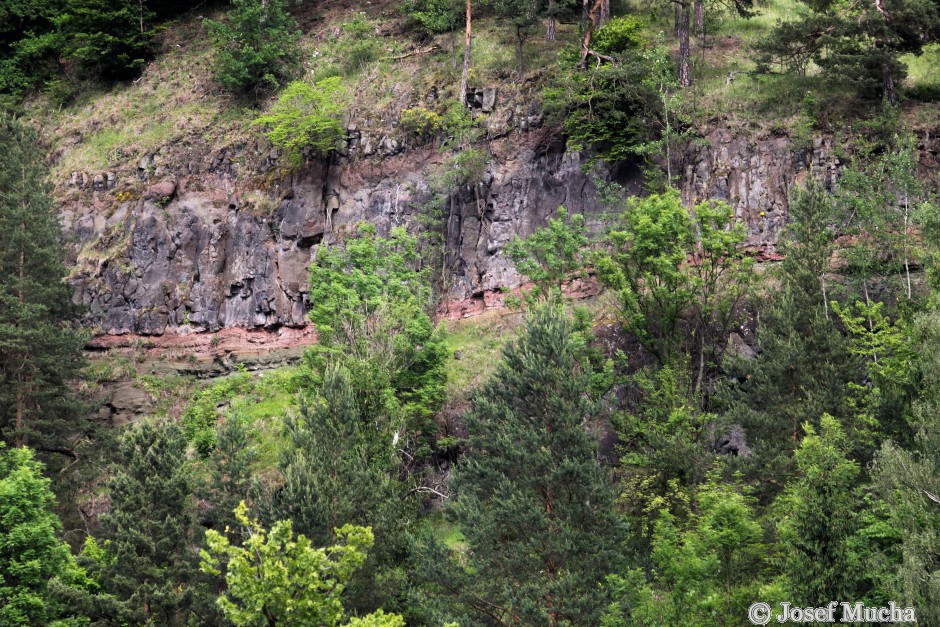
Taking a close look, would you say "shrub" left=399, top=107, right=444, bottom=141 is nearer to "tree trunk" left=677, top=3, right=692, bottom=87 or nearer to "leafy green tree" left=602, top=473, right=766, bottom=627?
"tree trunk" left=677, top=3, right=692, bottom=87

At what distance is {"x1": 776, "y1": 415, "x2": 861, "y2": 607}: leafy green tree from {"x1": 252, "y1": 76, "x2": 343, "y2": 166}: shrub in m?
30.3

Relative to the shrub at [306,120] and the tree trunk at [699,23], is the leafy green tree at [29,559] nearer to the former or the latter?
the shrub at [306,120]

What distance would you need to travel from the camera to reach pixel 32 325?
34.6m

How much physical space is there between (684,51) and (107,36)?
111ft

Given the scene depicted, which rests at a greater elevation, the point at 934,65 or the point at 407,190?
the point at 934,65

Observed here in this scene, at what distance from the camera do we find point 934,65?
39469mm

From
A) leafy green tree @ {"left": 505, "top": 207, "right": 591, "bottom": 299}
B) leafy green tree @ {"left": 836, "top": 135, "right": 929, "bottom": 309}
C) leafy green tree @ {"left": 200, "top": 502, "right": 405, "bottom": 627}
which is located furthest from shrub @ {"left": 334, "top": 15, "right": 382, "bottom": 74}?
leafy green tree @ {"left": 200, "top": 502, "right": 405, "bottom": 627}

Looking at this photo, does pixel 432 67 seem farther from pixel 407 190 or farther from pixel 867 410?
pixel 867 410

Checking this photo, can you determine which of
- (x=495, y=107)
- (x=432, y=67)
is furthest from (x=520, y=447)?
(x=432, y=67)

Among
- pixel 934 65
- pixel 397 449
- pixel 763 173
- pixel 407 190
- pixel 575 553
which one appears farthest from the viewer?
pixel 407 190

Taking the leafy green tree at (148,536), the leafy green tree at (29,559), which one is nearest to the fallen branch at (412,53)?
the leafy green tree at (148,536)

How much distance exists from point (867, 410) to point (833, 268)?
27.4 ft

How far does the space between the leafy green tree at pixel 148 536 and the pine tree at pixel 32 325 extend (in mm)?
7761

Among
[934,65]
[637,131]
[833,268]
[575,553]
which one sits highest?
[934,65]
